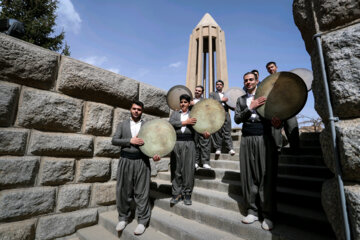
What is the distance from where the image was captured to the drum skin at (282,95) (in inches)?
77.1

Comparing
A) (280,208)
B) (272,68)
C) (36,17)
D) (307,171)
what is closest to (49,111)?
(280,208)

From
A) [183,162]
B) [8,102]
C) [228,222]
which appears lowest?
[228,222]

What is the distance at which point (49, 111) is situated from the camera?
2971mm

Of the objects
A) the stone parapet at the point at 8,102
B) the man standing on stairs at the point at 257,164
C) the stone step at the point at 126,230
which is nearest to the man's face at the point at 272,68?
the man standing on stairs at the point at 257,164

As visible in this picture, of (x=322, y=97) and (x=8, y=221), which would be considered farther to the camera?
(x=8, y=221)

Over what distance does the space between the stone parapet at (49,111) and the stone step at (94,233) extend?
66.3 inches

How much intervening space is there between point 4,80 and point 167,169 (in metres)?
3.50

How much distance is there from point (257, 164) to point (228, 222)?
865mm

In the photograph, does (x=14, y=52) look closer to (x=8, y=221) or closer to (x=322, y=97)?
(x=8, y=221)

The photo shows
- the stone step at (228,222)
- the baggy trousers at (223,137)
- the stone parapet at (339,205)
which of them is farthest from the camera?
the baggy trousers at (223,137)

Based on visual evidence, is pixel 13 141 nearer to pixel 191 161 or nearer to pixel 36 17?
pixel 191 161

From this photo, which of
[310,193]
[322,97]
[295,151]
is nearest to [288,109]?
[322,97]

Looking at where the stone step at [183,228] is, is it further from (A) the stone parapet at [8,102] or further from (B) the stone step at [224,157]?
(A) the stone parapet at [8,102]

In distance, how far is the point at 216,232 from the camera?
2.51 meters
